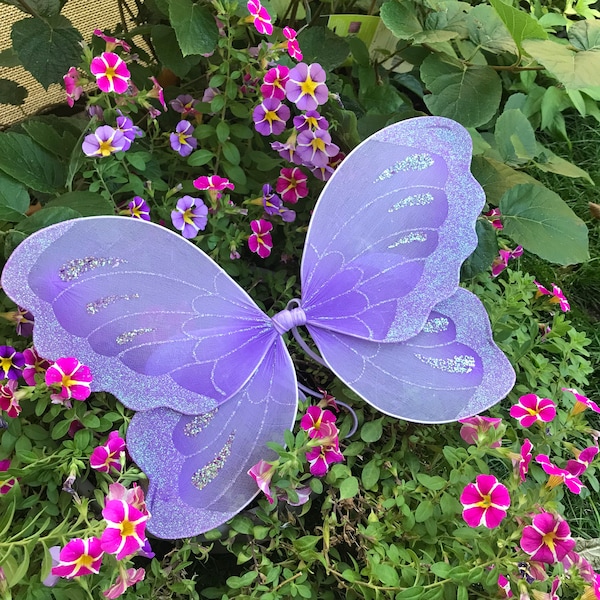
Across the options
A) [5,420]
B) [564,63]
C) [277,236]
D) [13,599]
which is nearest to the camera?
[13,599]

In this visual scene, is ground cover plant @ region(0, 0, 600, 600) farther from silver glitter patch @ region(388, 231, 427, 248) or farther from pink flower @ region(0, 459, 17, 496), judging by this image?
silver glitter patch @ region(388, 231, 427, 248)

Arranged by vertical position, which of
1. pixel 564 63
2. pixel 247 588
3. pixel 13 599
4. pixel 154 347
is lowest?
pixel 247 588

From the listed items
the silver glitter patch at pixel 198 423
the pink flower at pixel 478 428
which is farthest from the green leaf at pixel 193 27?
the pink flower at pixel 478 428

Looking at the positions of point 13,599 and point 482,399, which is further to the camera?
point 482,399

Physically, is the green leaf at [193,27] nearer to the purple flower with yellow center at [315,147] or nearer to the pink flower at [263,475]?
the purple flower with yellow center at [315,147]

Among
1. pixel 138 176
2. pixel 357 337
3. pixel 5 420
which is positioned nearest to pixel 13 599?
pixel 5 420

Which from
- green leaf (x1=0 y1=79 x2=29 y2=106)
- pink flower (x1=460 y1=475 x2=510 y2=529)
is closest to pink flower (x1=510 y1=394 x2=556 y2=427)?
pink flower (x1=460 y1=475 x2=510 y2=529)

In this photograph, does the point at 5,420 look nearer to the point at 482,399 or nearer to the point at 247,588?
the point at 247,588
